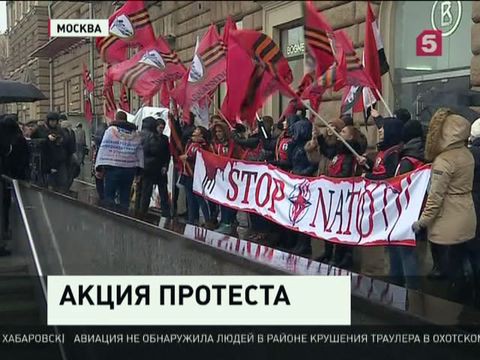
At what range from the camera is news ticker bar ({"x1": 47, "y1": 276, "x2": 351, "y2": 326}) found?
187 centimetres

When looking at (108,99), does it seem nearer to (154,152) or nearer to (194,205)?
(154,152)

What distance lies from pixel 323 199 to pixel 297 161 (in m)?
0.51

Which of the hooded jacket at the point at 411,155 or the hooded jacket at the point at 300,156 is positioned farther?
the hooded jacket at the point at 300,156

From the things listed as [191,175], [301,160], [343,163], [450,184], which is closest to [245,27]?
[450,184]

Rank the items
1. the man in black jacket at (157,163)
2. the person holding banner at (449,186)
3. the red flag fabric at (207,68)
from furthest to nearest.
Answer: the man in black jacket at (157,163)
the person holding banner at (449,186)
the red flag fabric at (207,68)

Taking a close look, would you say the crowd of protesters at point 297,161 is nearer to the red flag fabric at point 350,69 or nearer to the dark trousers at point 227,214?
the dark trousers at point 227,214

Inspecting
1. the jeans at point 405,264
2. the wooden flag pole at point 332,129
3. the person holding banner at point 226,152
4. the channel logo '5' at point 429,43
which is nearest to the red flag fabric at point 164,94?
the person holding banner at point 226,152

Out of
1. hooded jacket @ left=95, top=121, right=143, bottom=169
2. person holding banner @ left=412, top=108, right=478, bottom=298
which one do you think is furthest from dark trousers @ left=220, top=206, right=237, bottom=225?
person holding banner @ left=412, top=108, right=478, bottom=298

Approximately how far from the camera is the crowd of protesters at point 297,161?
96.1 inches

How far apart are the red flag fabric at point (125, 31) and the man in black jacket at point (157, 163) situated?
244 cm

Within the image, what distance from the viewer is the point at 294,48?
171cm

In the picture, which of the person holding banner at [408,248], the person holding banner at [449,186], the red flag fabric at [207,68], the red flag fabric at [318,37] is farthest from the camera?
the person holding banner at [408,248]

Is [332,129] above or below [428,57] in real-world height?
below

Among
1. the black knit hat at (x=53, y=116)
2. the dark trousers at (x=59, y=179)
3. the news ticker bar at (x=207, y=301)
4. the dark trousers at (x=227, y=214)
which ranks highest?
the black knit hat at (x=53, y=116)
